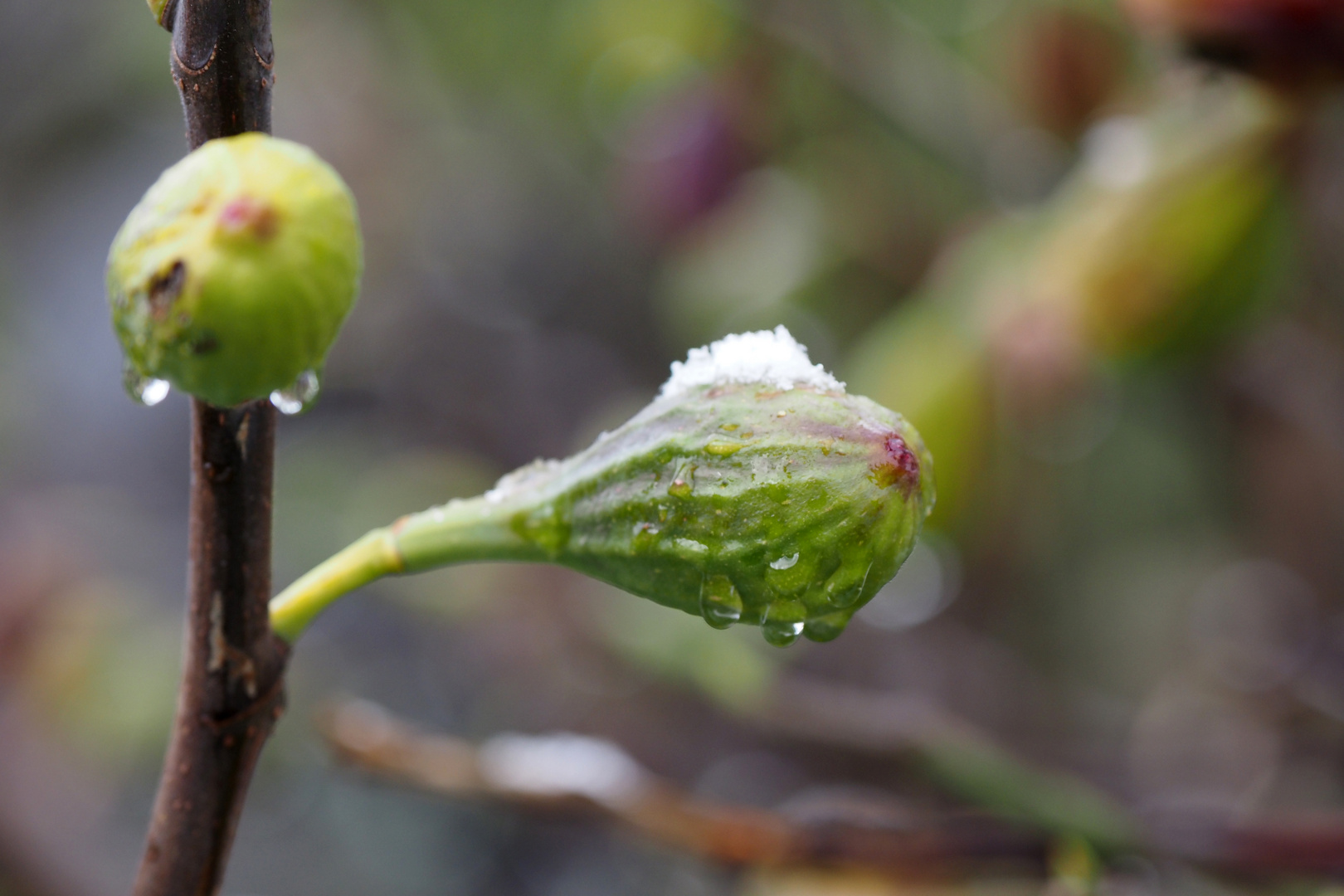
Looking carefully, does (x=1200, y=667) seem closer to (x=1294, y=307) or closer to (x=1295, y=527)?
(x=1295, y=527)

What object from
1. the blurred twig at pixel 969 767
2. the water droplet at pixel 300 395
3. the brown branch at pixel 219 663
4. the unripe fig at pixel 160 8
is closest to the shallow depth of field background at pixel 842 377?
the blurred twig at pixel 969 767

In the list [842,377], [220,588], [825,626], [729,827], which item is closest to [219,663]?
[220,588]

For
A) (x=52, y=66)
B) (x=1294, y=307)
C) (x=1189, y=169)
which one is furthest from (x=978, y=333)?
(x=52, y=66)

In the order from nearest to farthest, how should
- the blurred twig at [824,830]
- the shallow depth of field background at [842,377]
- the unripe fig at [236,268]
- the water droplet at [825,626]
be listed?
the unripe fig at [236,268]
the water droplet at [825,626]
the blurred twig at [824,830]
the shallow depth of field background at [842,377]

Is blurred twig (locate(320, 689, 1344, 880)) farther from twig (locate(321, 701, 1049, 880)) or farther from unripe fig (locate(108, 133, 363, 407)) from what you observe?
unripe fig (locate(108, 133, 363, 407))

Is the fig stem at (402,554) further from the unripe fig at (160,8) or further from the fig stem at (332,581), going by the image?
the unripe fig at (160,8)

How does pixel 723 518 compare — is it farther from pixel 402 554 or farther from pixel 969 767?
pixel 969 767

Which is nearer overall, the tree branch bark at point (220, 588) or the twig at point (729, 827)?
the tree branch bark at point (220, 588)
